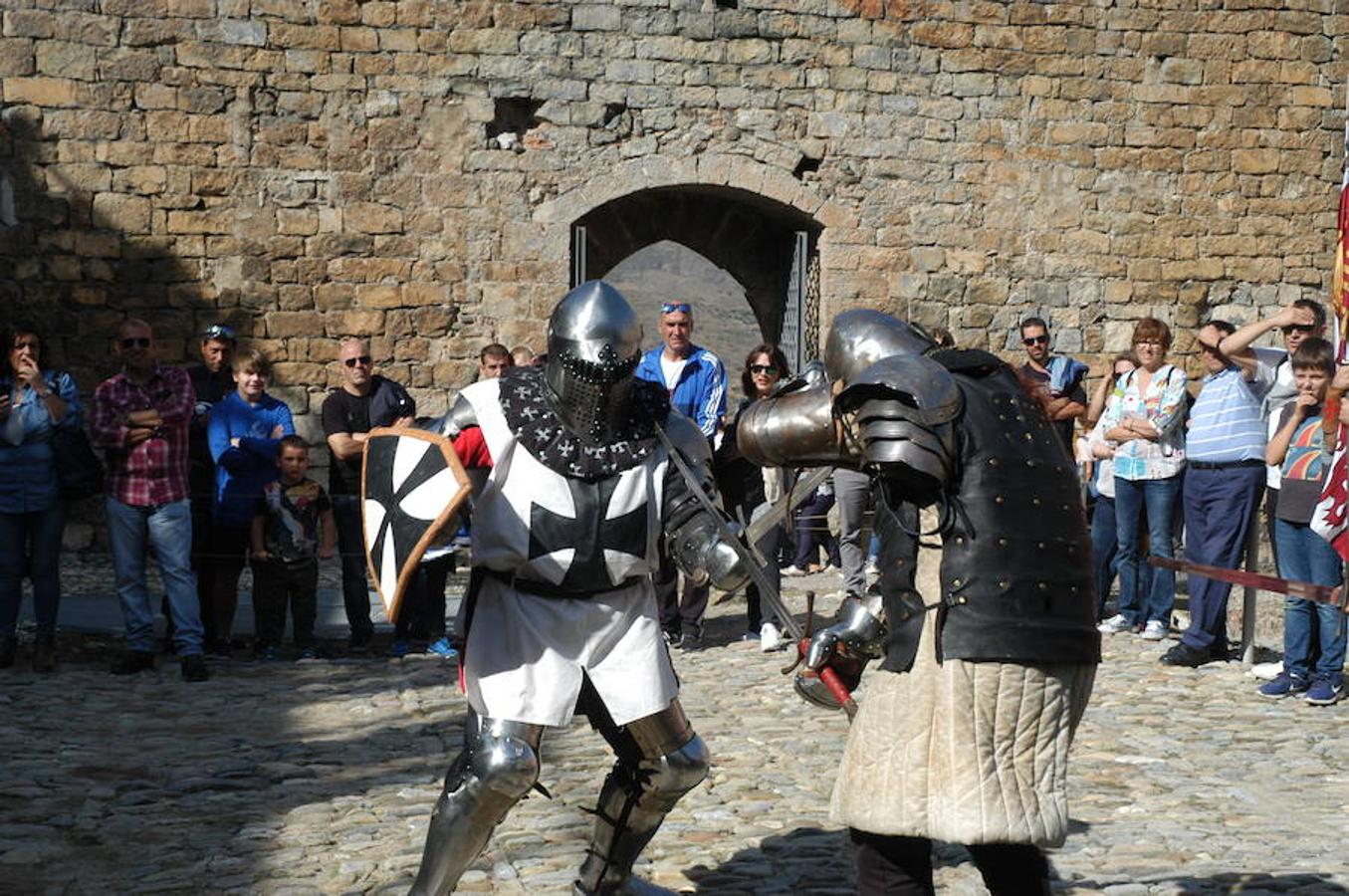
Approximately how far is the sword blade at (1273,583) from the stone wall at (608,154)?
16.7 ft

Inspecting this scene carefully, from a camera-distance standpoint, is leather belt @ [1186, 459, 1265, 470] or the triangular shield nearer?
the triangular shield

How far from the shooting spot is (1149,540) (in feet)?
27.3

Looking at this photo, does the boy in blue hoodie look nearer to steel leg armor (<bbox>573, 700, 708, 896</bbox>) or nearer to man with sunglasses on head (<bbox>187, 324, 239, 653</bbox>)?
man with sunglasses on head (<bbox>187, 324, 239, 653</bbox>)

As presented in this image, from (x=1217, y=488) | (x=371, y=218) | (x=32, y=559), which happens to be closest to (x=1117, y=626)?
(x=1217, y=488)

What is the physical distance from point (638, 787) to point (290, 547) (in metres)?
4.15

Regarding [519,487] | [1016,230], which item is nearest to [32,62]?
[1016,230]

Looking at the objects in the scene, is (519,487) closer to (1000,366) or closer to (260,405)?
(1000,366)

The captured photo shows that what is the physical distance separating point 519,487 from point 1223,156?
10259 mm

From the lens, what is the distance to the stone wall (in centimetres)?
1118

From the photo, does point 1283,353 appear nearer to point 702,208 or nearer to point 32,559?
point 702,208

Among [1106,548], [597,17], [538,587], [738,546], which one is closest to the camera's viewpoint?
[738,546]

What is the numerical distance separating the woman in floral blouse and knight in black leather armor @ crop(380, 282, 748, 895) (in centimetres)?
462

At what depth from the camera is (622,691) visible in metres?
3.94

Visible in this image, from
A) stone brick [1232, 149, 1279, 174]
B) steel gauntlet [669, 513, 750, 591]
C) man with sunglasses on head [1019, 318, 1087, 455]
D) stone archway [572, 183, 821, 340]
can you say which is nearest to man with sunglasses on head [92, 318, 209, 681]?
steel gauntlet [669, 513, 750, 591]
